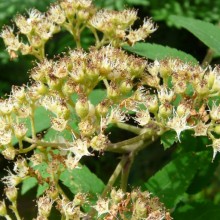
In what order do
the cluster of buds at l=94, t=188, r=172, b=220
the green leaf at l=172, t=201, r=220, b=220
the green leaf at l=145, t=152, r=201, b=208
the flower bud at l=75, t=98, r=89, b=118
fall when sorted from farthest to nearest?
the green leaf at l=172, t=201, r=220, b=220 < the green leaf at l=145, t=152, r=201, b=208 < the flower bud at l=75, t=98, r=89, b=118 < the cluster of buds at l=94, t=188, r=172, b=220

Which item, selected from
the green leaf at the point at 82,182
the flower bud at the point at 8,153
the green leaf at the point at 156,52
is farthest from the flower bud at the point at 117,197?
the green leaf at the point at 156,52

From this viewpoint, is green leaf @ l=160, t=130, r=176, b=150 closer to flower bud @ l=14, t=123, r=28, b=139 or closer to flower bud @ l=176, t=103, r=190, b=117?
flower bud @ l=176, t=103, r=190, b=117

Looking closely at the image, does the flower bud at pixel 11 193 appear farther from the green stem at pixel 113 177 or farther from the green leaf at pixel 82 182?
the green stem at pixel 113 177

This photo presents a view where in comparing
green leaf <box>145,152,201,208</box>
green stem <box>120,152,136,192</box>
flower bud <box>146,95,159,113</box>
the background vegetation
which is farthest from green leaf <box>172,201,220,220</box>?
flower bud <box>146,95,159,113</box>

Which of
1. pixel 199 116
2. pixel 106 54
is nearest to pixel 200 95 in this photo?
pixel 199 116

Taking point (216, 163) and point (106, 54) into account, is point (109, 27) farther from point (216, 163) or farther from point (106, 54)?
point (216, 163)
